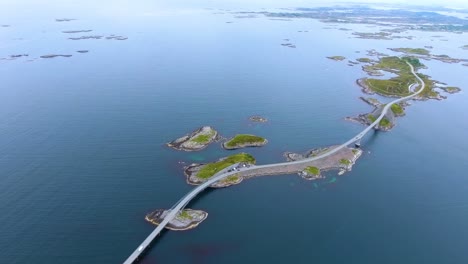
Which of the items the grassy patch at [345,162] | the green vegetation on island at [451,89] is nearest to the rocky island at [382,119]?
the grassy patch at [345,162]

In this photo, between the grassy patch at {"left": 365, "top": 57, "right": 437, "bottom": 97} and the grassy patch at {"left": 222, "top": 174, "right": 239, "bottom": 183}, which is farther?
the grassy patch at {"left": 365, "top": 57, "right": 437, "bottom": 97}

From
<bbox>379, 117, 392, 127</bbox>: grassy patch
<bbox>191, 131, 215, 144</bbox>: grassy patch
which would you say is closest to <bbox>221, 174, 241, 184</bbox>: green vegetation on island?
<bbox>191, 131, 215, 144</bbox>: grassy patch

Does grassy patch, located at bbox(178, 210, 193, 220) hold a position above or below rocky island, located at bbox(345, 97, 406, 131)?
below

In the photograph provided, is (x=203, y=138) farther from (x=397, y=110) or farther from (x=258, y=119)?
(x=397, y=110)

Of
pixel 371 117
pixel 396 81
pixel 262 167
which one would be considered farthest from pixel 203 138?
pixel 396 81

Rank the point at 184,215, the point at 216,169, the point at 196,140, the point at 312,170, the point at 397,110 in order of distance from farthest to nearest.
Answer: the point at 397,110, the point at 196,140, the point at 312,170, the point at 216,169, the point at 184,215

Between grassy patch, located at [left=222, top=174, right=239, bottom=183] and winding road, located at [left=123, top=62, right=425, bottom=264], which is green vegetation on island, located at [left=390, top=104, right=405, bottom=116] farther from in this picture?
grassy patch, located at [left=222, top=174, right=239, bottom=183]

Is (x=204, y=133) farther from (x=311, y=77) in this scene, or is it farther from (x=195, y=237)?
(x=311, y=77)
